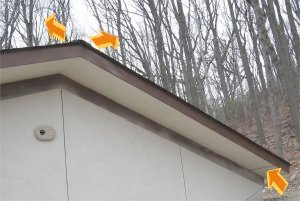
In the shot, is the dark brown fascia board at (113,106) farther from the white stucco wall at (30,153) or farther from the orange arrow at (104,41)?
the orange arrow at (104,41)

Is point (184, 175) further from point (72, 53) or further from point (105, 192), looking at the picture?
point (72, 53)

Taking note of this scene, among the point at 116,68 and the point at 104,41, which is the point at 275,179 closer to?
the point at 116,68

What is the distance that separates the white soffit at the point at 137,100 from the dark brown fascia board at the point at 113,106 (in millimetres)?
54

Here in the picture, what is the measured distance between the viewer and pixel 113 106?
191 inches

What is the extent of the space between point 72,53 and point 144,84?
2.72 ft

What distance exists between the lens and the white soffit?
4.25 meters

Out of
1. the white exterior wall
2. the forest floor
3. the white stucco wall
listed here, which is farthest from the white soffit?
the forest floor

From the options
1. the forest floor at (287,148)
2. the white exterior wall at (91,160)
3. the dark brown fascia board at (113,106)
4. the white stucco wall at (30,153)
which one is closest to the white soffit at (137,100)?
the dark brown fascia board at (113,106)

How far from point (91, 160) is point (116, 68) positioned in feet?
3.36

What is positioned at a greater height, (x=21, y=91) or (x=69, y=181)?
(x=21, y=91)

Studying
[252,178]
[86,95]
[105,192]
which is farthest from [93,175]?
[252,178]

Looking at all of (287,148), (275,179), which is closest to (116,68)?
(275,179)

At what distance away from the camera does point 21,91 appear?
4340 mm

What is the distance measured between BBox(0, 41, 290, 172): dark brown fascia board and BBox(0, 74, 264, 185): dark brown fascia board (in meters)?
0.49
